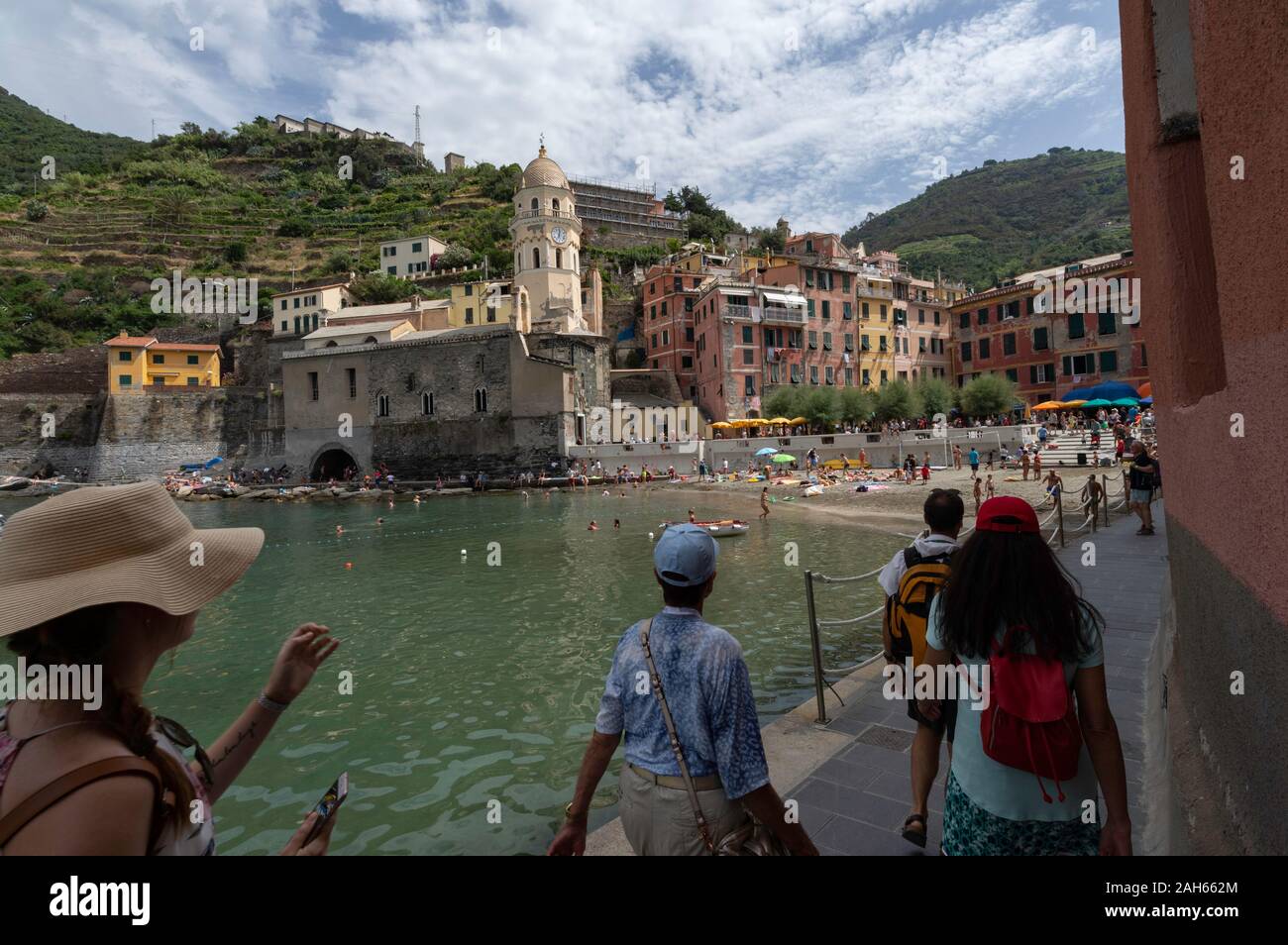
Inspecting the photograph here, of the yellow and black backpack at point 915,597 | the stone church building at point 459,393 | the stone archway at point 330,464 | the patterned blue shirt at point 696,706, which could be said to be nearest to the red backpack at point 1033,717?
the patterned blue shirt at point 696,706

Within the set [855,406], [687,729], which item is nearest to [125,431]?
[855,406]

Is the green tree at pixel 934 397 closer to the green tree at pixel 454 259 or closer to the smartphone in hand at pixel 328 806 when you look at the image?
the smartphone in hand at pixel 328 806

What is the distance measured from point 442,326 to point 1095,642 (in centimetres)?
5973

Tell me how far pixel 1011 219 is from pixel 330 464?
13209 cm

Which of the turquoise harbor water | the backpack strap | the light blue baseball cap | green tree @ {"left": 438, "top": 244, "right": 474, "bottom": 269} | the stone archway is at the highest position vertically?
green tree @ {"left": 438, "top": 244, "right": 474, "bottom": 269}

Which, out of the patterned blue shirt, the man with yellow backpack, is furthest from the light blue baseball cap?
the man with yellow backpack

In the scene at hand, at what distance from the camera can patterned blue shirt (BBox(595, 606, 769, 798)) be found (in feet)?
7.25

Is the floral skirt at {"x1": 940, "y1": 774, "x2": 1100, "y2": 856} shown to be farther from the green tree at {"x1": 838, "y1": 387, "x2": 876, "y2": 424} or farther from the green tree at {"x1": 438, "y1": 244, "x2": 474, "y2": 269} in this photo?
the green tree at {"x1": 438, "y1": 244, "x2": 474, "y2": 269}

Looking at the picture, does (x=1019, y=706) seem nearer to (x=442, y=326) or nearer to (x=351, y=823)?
(x=351, y=823)

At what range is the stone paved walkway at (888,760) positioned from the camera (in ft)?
12.0

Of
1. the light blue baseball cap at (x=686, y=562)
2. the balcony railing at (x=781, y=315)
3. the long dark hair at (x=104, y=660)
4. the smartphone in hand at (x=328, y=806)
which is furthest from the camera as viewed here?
the balcony railing at (x=781, y=315)

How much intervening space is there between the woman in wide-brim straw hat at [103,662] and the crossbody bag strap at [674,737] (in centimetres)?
110

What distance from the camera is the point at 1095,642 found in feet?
7.02

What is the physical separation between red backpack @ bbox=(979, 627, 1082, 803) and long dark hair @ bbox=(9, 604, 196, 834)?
92.3 inches
